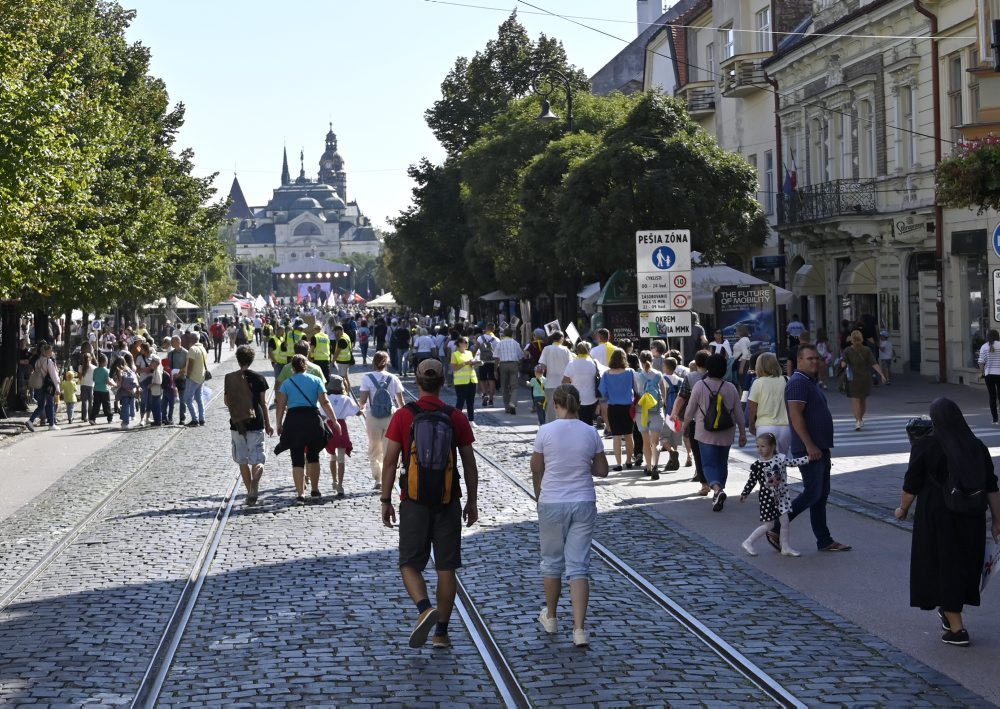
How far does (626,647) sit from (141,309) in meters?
55.2

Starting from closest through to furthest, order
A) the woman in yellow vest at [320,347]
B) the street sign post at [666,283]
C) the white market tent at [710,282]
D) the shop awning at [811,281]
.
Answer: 1. the street sign post at [666,283]
2. the woman in yellow vest at [320,347]
3. the white market tent at [710,282]
4. the shop awning at [811,281]

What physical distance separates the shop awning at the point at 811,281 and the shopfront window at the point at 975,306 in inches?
345

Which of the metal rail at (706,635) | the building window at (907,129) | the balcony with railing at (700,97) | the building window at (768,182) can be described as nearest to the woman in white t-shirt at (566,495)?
the metal rail at (706,635)

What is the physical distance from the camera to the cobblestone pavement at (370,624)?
7.47 meters

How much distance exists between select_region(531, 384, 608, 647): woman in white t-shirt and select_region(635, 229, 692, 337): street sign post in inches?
503

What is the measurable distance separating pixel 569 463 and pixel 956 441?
7.26ft

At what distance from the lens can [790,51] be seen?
40.3 metres

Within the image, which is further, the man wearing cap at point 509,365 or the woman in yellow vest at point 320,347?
the woman in yellow vest at point 320,347

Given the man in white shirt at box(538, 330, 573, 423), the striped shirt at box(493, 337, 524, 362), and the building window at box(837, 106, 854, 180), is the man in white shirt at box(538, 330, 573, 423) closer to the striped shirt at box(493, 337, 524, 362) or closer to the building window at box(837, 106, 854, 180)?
the striped shirt at box(493, 337, 524, 362)

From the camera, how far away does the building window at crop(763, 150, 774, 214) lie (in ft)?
145

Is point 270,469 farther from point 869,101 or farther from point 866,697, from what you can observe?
point 869,101

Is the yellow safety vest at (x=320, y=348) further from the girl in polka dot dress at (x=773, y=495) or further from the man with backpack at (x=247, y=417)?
the girl in polka dot dress at (x=773, y=495)

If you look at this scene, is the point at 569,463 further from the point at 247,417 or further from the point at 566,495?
the point at 247,417

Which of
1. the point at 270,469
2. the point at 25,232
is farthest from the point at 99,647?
the point at 25,232
